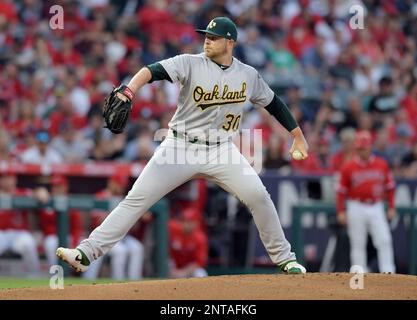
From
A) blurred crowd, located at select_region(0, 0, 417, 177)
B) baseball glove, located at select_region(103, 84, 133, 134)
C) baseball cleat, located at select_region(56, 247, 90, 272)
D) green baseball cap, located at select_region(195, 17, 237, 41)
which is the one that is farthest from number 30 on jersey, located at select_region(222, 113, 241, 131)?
blurred crowd, located at select_region(0, 0, 417, 177)

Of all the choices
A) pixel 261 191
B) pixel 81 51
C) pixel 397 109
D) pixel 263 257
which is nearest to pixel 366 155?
Result: pixel 263 257

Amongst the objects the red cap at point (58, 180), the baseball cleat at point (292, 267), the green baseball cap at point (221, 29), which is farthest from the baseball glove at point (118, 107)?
the red cap at point (58, 180)

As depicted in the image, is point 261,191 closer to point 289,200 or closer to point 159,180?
point 159,180

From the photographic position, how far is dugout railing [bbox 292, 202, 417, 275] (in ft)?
42.0

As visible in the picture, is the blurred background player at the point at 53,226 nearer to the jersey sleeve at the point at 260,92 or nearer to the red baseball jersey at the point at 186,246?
the red baseball jersey at the point at 186,246

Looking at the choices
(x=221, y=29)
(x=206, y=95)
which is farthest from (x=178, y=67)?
(x=221, y=29)

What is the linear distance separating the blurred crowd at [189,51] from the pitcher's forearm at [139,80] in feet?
18.5

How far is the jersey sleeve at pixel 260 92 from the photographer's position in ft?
25.9

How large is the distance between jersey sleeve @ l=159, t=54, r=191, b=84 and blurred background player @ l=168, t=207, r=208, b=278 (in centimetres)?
522

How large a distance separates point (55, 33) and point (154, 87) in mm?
1638

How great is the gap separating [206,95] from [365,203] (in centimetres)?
573

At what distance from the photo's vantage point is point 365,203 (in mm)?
12867

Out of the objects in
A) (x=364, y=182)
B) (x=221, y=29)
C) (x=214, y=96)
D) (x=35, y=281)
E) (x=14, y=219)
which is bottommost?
(x=35, y=281)

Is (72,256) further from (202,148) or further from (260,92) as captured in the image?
(260,92)
